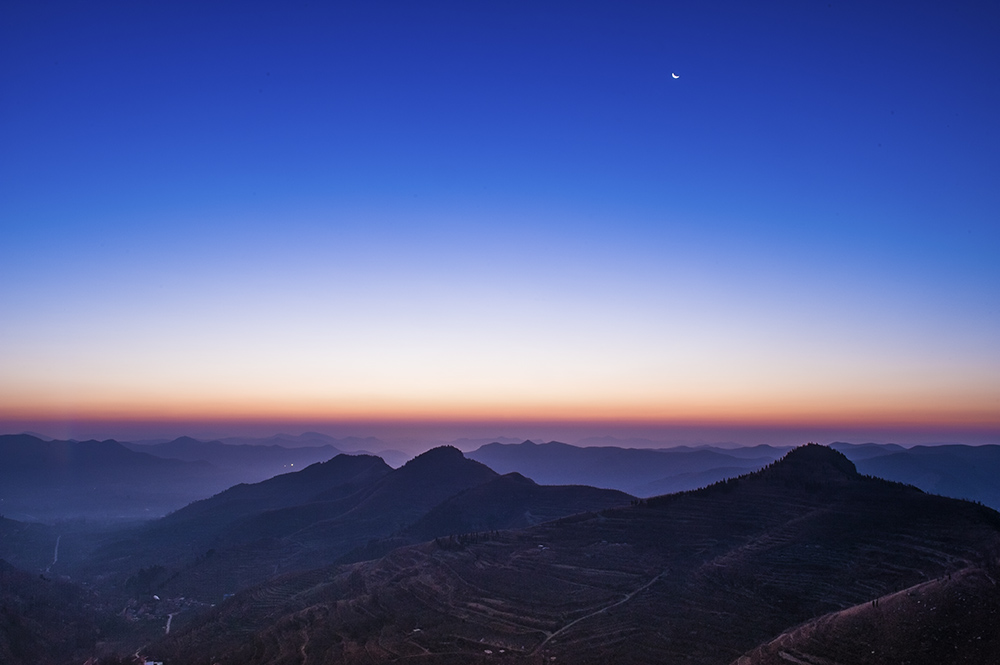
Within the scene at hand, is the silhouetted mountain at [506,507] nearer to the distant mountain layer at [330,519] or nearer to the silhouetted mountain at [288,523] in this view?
the distant mountain layer at [330,519]

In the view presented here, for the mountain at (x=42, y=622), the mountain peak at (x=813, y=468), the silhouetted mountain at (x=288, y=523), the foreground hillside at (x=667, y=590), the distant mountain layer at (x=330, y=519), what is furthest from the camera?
the silhouetted mountain at (x=288, y=523)

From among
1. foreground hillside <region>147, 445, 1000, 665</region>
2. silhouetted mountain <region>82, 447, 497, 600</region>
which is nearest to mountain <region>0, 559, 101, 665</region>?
silhouetted mountain <region>82, 447, 497, 600</region>

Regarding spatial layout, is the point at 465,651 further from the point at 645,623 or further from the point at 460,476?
the point at 460,476

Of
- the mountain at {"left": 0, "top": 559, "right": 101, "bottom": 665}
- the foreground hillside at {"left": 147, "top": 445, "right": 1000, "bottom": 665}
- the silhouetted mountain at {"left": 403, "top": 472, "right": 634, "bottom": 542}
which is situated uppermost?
the foreground hillside at {"left": 147, "top": 445, "right": 1000, "bottom": 665}

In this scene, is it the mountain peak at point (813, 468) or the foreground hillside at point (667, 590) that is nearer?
the foreground hillside at point (667, 590)

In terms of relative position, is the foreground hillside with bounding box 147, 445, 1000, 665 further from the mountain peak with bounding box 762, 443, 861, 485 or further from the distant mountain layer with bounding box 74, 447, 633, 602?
the distant mountain layer with bounding box 74, 447, 633, 602

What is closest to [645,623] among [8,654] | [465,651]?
[465,651]

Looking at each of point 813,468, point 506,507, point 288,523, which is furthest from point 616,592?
point 288,523

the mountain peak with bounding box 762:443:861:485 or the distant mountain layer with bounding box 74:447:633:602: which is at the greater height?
the mountain peak with bounding box 762:443:861:485

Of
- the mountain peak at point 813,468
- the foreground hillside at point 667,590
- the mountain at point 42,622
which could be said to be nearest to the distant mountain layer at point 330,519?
the mountain at point 42,622

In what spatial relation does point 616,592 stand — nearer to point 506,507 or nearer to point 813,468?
point 813,468
